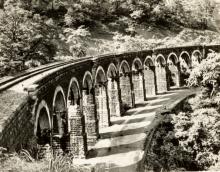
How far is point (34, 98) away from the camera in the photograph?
1203 cm

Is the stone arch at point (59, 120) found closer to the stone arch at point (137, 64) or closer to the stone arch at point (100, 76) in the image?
the stone arch at point (100, 76)

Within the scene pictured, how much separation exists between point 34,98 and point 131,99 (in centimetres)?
1898

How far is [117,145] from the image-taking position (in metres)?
21.1

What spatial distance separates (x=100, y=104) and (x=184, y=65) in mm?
19611

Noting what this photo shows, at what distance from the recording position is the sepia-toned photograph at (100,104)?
11328 mm

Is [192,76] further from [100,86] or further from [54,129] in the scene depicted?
[54,129]

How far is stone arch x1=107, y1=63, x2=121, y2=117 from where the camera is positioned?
27.4 metres

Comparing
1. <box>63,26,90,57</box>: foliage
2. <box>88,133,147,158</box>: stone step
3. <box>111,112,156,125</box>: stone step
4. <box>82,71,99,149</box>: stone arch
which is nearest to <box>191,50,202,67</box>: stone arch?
<box>63,26,90,57</box>: foliage

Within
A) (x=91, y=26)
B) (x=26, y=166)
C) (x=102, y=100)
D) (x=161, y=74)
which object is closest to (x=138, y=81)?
(x=161, y=74)

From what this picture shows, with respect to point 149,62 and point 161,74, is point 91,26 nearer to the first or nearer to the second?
point 161,74

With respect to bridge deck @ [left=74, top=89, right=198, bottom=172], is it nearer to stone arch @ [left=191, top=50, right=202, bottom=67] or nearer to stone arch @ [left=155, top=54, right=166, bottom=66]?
stone arch @ [left=155, top=54, right=166, bottom=66]

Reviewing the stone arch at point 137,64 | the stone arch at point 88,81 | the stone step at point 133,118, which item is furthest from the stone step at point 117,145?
the stone arch at point 137,64

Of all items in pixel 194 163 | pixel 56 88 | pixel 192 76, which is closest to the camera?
pixel 56 88

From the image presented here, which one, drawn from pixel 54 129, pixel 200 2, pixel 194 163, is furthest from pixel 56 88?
pixel 200 2
